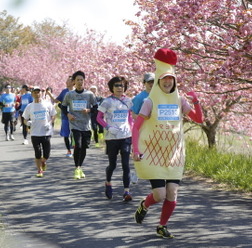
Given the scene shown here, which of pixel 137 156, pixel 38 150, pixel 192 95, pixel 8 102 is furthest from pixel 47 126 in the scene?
pixel 8 102

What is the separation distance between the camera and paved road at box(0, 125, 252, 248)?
538 centimetres

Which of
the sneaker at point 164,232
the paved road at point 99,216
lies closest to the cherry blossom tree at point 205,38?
the paved road at point 99,216

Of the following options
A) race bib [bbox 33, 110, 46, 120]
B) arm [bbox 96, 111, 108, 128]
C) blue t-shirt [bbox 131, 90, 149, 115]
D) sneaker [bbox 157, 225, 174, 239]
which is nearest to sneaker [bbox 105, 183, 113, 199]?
arm [bbox 96, 111, 108, 128]

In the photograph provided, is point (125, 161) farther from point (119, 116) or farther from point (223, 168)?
point (223, 168)

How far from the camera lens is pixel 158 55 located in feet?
17.2

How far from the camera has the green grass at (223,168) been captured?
8.71m

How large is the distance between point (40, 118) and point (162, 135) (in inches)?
187

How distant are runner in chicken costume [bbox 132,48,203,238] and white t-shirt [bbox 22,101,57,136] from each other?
4546 mm

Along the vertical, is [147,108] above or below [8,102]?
below

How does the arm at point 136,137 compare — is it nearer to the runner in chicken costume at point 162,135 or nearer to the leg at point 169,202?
the runner in chicken costume at point 162,135

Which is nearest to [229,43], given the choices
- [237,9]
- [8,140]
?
[237,9]

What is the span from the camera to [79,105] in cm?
905

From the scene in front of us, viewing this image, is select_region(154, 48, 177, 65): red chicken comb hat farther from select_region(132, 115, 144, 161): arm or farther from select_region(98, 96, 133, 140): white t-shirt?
select_region(98, 96, 133, 140): white t-shirt

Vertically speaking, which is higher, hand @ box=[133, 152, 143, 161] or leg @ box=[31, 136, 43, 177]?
hand @ box=[133, 152, 143, 161]
